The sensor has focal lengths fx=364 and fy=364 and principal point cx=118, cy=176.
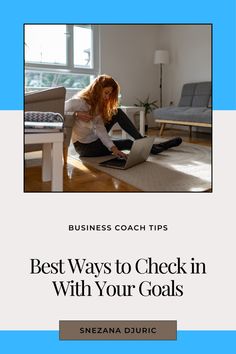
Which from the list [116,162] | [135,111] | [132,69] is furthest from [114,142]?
[135,111]

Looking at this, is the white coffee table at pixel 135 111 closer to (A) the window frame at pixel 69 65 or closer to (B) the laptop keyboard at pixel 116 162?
(B) the laptop keyboard at pixel 116 162

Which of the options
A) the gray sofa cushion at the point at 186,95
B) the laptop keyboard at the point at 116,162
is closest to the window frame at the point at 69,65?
the laptop keyboard at the point at 116,162

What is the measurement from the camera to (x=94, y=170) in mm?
1795

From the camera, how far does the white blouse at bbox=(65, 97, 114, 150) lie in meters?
2.13

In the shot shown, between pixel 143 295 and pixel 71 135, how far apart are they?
150 cm

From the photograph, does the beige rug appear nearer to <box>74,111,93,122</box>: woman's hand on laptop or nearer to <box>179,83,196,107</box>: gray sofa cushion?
<box>74,111,93,122</box>: woman's hand on laptop

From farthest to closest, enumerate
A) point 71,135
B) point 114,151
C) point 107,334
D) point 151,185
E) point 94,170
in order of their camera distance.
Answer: point 71,135
point 114,151
point 94,170
point 151,185
point 107,334

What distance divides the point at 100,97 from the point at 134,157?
0.41m

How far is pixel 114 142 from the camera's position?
2180 mm

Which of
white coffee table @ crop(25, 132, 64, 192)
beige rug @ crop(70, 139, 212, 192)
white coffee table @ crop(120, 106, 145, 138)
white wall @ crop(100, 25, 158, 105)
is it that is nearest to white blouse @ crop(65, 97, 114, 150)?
beige rug @ crop(70, 139, 212, 192)
